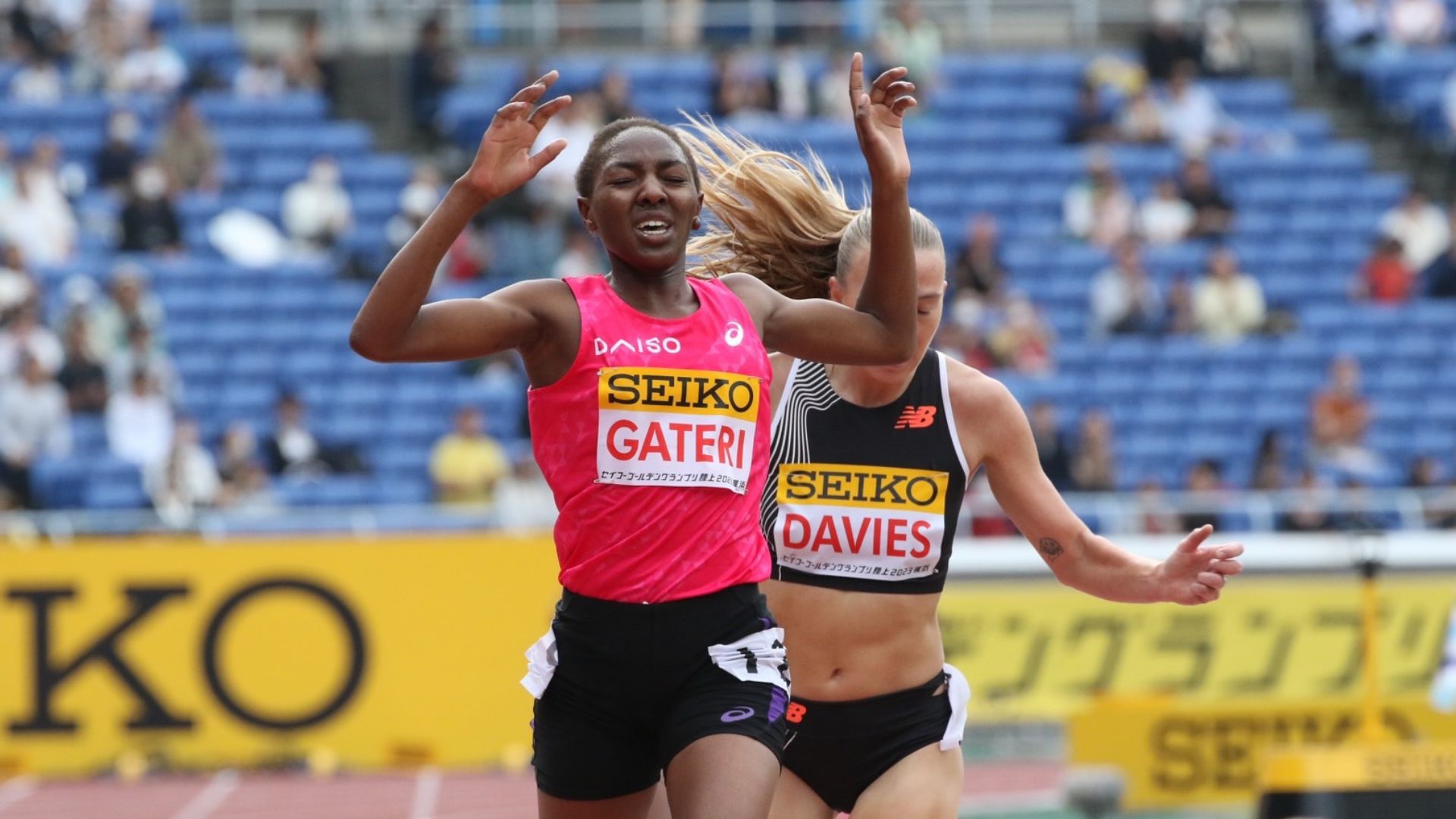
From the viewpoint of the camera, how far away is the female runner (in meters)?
5.28

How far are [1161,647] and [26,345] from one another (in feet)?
24.1

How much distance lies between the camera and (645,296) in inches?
174

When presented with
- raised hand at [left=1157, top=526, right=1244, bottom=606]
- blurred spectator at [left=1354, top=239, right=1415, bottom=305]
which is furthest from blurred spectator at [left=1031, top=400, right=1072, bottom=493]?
raised hand at [left=1157, top=526, right=1244, bottom=606]

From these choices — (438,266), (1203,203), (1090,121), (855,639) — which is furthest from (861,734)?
(1090,121)

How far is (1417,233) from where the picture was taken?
17.6 m

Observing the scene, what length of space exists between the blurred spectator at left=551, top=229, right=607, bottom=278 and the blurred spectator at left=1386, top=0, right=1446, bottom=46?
8.33 meters

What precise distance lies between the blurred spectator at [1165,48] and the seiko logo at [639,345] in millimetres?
15401

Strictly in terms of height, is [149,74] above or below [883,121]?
above

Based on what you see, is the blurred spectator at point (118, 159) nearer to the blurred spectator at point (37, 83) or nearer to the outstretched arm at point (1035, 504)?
the blurred spectator at point (37, 83)

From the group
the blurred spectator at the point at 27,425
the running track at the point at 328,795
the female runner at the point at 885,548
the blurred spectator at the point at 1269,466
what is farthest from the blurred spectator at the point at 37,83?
the female runner at the point at 885,548

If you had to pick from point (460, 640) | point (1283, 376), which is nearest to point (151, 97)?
point (460, 640)

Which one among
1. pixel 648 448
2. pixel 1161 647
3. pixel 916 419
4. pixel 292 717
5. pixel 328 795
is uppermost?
pixel 648 448

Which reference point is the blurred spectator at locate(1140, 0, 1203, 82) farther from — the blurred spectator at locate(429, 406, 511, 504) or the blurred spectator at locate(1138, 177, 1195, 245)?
the blurred spectator at locate(429, 406, 511, 504)

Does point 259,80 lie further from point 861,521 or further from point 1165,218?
point 861,521
